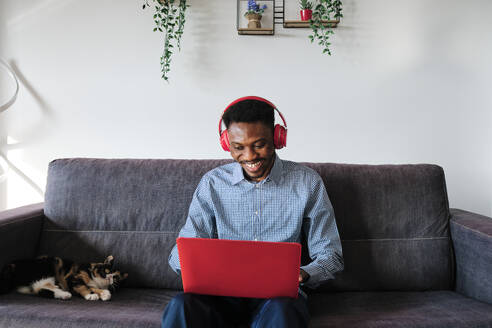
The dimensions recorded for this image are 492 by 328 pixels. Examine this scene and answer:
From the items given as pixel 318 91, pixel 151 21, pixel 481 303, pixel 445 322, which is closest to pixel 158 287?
pixel 445 322

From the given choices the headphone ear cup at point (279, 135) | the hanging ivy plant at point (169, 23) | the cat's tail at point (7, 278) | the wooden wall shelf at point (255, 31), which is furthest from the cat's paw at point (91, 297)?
the wooden wall shelf at point (255, 31)

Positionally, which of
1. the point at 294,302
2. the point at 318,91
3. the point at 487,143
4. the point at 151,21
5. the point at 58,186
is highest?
the point at 151,21

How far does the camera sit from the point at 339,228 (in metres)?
1.55

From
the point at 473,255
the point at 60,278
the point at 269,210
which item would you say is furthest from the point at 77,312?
the point at 473,255

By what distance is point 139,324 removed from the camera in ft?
3.78

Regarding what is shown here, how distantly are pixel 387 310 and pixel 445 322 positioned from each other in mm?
182

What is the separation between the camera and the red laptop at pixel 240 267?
92cm

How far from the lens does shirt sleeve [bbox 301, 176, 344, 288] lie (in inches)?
47.7

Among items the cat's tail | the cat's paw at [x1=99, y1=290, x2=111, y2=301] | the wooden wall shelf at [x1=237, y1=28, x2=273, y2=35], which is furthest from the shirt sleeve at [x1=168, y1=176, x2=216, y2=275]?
the wooden wall shelf at [x1=237, y1=28, x2=273, y2=35]

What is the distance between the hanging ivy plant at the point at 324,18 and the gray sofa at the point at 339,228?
88 centimetres

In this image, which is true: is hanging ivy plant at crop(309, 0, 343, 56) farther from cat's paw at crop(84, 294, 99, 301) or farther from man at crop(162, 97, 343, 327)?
cat's paw at crop(84, 294, 99, 301)

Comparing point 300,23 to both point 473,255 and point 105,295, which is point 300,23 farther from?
point 105,295

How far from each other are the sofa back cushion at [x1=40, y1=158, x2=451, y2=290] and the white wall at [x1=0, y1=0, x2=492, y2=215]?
60cm

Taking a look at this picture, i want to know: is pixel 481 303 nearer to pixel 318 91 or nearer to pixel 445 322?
pixel 445 322
